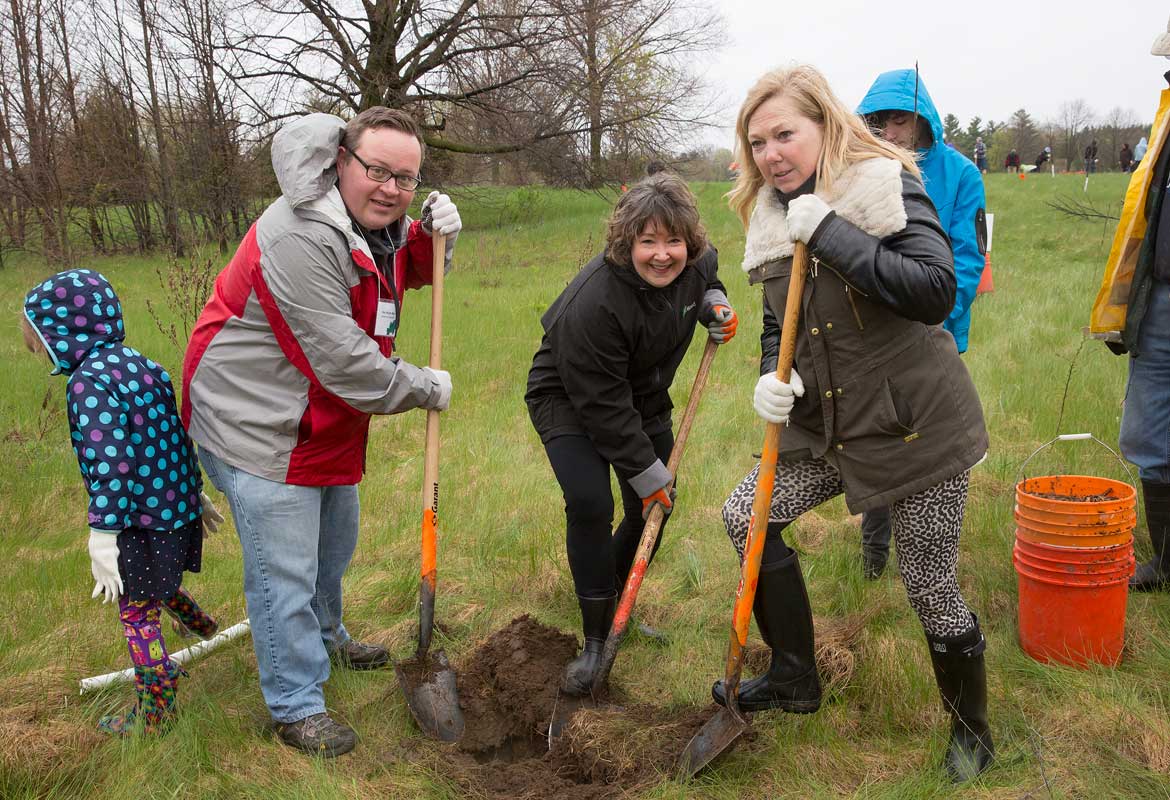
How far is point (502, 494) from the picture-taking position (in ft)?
16.6

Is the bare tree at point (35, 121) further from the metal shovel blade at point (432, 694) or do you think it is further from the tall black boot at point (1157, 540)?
the tall black boot at point (1157, 540)

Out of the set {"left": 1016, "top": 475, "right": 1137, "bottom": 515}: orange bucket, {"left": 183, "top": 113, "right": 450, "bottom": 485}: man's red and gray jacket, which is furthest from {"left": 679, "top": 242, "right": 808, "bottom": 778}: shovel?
{"left": 183, "top": 113, "right": 450, "bottom": 485}: man's red and gray jacket

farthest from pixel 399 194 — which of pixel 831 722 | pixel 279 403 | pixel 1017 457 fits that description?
pixel 1017 457

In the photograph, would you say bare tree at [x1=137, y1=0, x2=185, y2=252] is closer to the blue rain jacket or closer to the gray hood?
the gray hood

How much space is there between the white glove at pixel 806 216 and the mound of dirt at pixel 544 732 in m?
1.61

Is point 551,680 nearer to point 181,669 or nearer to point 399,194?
point 181,669

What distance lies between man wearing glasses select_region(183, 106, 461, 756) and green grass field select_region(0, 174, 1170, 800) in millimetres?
373

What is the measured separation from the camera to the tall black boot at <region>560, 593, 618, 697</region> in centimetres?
324

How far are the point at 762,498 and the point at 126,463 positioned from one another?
1.96m

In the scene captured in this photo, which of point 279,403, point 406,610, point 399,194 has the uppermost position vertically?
point 399,194

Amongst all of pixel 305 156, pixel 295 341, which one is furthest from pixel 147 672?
pixel 305 156

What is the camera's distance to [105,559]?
9.09 feet

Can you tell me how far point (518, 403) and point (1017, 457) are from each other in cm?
355

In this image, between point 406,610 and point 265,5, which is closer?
point 406,610
